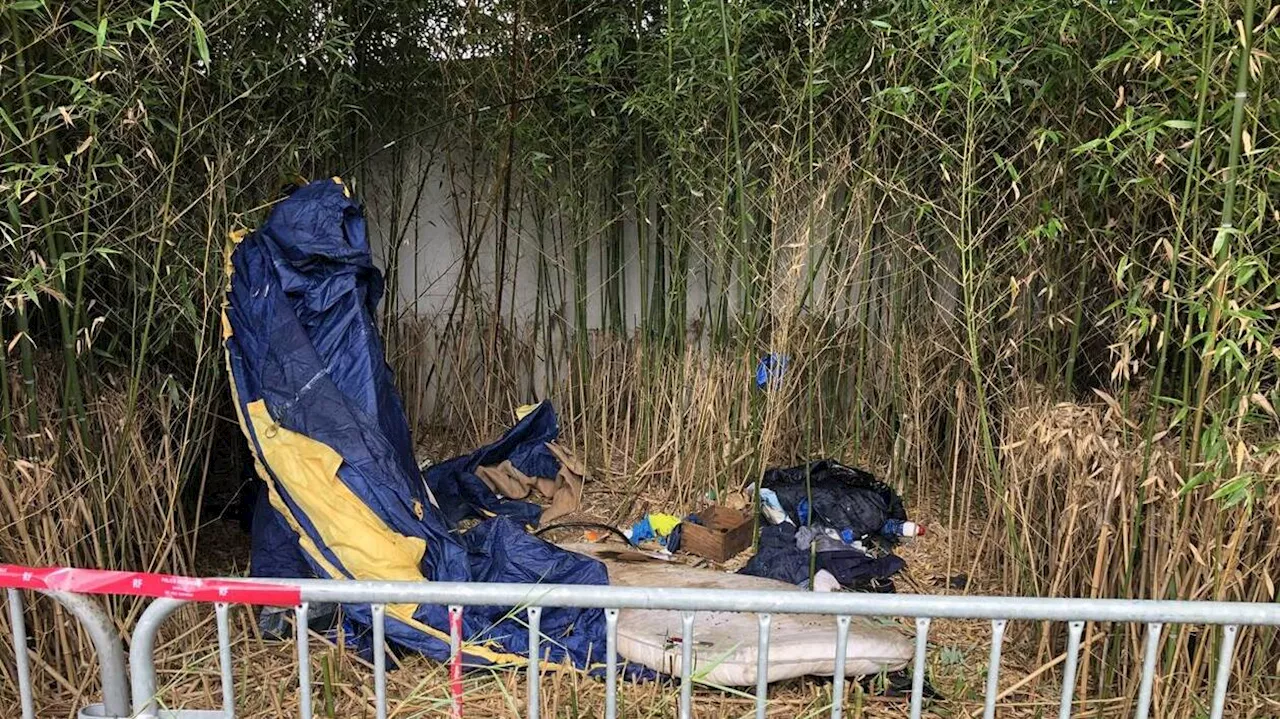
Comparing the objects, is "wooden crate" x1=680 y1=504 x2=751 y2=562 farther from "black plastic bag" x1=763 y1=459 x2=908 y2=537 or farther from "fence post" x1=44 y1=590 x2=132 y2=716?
"fence post" x1=44 y1=590 x2=132 y2=716

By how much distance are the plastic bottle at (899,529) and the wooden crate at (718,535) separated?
0.51 meters

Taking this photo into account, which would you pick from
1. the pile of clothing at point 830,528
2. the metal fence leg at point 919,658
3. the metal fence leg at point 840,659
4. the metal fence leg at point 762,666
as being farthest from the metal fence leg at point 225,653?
the pile of clothing at point 830,528

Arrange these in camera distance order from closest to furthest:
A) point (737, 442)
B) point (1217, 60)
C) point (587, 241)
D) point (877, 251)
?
1. point (1217, 60)
2. point (737, 442)
3. point (877, 251)
4. point (587, 241)

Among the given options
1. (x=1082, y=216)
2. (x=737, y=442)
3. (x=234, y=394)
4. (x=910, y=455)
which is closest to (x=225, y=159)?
(x=234, y=394)

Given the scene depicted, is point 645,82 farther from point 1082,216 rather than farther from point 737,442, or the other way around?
point 1082,216

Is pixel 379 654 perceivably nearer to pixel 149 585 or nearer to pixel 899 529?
pixel 149 585

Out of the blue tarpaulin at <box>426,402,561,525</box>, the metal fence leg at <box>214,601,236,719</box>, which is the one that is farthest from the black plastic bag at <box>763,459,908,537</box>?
the metal fence leg at <box>214,601,236,719</box>

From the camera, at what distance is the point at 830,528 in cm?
320

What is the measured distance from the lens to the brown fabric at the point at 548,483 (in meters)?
3.59

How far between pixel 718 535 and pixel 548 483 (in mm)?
871

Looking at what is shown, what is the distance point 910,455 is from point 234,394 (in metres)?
2.45

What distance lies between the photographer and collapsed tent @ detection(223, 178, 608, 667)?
2389 mm

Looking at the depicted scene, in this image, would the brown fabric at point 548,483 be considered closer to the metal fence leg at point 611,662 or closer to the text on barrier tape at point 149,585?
the metal fence leg at point 611,662

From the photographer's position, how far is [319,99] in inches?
111
